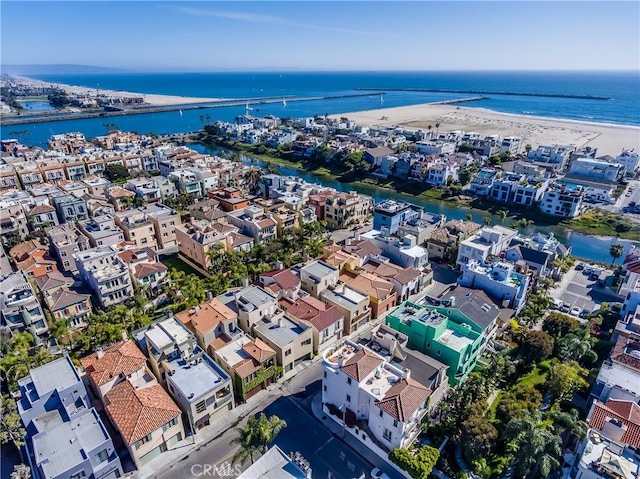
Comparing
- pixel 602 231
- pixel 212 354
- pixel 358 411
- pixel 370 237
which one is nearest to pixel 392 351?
pixel 358 411

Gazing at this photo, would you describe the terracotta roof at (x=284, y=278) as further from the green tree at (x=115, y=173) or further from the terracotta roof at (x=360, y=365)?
the green tree at (x=115, y=173)

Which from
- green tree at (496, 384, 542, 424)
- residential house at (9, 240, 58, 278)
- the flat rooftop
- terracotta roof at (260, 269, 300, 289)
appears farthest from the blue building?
residential house at (9, 240, 58, 278)

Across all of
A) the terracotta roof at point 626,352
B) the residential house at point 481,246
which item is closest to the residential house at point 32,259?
the residential house at point 481,246

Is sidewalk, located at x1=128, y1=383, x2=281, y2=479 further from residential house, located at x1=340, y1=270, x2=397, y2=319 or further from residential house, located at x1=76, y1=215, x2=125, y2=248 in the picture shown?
residential house, located at x1=76, y1=215, x2=125, y2=248

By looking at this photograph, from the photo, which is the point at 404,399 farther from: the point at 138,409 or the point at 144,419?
the point at 138,409

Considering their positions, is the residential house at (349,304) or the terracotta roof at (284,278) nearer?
the residential house at (349,304)
